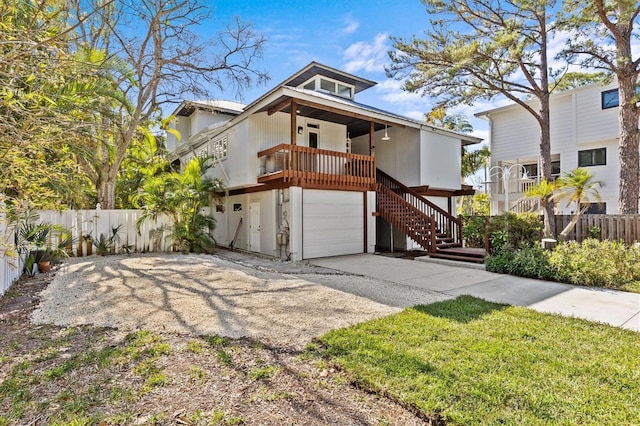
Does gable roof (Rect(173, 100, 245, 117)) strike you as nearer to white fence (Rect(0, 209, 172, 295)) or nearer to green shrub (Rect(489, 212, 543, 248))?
white fence (Rect(0, 209, 172, 295))

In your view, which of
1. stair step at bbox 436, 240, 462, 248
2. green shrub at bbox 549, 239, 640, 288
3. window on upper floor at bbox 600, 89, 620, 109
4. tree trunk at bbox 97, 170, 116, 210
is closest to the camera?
green shrub at bbox 549, 239, 640, 288

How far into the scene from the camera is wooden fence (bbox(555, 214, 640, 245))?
976 cm

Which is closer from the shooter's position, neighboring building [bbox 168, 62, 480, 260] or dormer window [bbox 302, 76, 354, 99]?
neighboring building [bbox 168, 62, 480, 260]

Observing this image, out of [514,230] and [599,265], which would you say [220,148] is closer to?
[514,230]

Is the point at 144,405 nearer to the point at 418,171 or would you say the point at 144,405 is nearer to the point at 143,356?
the point at 143,356

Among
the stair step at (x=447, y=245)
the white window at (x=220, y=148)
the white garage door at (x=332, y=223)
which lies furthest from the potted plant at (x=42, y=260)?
the stair step at (x=447, y=245)

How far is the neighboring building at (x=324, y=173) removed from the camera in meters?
11.3

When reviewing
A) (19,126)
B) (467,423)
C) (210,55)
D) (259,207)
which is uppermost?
(210,55)

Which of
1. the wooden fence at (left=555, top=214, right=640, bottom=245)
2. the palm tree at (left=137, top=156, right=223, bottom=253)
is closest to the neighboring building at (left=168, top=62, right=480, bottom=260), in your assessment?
the palm tree at (left=137, top=156, right=223, bottom=253)

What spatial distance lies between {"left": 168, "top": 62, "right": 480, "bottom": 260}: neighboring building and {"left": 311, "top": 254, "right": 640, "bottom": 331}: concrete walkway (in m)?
1.92

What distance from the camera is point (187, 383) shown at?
308 cm

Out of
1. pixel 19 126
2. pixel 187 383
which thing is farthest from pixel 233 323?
pixel 19 126

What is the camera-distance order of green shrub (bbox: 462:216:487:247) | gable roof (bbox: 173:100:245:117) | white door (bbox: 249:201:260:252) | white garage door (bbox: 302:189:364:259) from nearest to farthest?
white garage door (bbox: 302:189:364:259), white door (bbox: 249:201:260:252), green shrub (bbox: 462:216:487:247), gable roof (bbox: 173:100:245:117)

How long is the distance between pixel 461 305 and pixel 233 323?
382 centimetres
